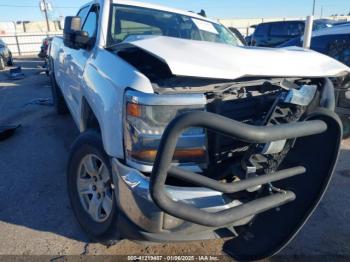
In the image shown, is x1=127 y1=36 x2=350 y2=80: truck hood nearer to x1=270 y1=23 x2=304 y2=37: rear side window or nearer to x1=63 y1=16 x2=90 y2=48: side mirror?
x1=63 y1=16 x2=90 y2=48: side mirror

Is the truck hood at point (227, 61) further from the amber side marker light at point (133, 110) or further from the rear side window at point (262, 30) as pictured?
the rear side window at point (262, 30)

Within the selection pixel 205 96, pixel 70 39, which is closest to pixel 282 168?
pixel 205 96

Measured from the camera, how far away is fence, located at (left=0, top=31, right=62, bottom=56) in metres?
32.4

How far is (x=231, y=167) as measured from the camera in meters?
2.30

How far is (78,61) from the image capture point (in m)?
3.74

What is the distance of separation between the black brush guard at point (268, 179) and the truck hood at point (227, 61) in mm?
514

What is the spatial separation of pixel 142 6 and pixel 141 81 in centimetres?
212

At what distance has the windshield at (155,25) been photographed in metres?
3.58

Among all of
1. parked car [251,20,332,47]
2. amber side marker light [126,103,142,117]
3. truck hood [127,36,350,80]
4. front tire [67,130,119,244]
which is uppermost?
truck hood [127,36,350,80]

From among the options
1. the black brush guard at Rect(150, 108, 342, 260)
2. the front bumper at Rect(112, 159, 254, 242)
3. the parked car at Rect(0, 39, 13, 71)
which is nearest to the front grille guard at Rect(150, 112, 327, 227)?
the black brush guard at Rect(150, 108, 342, 260)

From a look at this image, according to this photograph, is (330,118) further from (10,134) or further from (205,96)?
(10,134)

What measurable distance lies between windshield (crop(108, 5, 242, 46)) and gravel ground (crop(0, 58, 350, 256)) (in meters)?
1.71

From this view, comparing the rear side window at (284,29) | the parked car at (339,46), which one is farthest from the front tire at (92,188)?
the rear side window at (284,29)

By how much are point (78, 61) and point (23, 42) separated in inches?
1286
